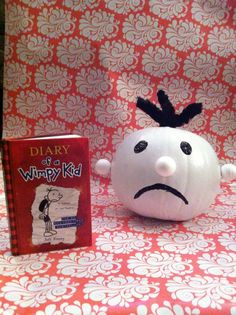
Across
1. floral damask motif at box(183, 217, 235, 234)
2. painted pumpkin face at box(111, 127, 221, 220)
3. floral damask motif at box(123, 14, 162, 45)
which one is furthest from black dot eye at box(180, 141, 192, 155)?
floral damask motif at box(123, 14, 162, 45)

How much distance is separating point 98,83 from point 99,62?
72 mm

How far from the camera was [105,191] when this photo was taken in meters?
1.24

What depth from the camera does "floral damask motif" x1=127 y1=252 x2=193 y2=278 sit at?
72 centimetres

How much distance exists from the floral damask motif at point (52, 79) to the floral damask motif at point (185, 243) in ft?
2.18

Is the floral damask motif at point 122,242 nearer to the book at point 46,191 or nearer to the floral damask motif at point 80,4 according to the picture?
the book at point 46,191

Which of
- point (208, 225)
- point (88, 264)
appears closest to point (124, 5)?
point (208, 225)

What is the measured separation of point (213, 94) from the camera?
1292 mm

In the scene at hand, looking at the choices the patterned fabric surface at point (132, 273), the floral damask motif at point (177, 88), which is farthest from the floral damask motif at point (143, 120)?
the patterned fabric surface at point (132, 273)

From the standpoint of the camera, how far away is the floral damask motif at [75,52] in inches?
49.1

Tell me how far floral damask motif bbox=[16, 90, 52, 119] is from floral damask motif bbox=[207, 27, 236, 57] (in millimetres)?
614

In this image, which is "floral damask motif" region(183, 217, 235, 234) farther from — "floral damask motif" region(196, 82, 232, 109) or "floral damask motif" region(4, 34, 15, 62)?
"floral damask motif" region(4, 34, 15, 62)

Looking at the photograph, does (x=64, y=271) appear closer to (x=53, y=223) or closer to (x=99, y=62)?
(x=53, y=223)

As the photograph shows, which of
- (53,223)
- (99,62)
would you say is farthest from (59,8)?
(53,223)

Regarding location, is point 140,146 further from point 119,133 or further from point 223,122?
point 223,122
